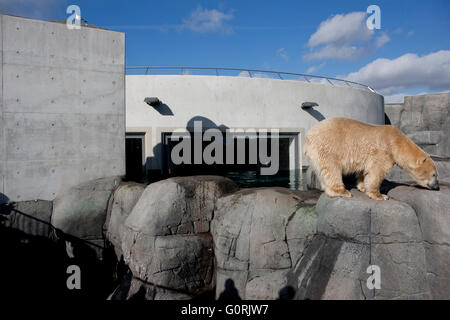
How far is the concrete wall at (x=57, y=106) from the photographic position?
604 centimetres

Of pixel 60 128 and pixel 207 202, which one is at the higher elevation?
pixel 60 128

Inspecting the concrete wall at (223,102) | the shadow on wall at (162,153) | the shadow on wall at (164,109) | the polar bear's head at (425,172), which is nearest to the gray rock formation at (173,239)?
the polar bear's head at (425,172)

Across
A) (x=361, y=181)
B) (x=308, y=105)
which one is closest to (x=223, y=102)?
(x=308, y=105)

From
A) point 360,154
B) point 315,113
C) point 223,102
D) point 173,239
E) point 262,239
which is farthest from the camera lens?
point 315,113

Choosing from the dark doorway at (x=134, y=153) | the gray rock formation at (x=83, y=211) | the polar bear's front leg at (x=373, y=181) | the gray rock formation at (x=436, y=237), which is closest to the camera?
the gray rock formation at (x=436, y=237)

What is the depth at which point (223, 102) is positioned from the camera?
501 inches

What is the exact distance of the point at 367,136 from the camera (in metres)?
4.02

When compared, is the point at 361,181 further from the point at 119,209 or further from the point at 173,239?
the point at 119,209

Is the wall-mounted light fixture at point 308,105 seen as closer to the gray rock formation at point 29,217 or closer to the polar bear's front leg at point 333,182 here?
the polar bear's front leg at point 333,182

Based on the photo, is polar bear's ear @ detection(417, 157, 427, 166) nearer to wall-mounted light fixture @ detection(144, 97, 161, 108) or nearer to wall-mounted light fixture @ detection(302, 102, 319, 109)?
wall-mounted light fixture @ detection(144, 97, 161, 108)

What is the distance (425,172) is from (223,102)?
985 centimetres

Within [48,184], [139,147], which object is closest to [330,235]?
[48,184]

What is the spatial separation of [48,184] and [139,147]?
6851 millimetres
